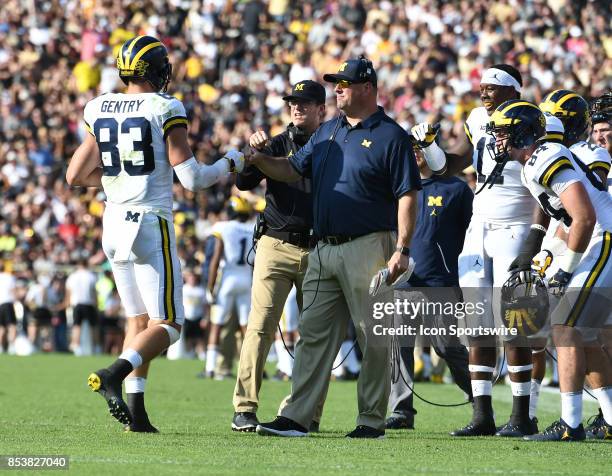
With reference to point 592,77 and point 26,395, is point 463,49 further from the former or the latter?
point 26,395

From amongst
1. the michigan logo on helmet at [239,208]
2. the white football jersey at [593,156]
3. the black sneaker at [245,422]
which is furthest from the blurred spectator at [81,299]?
the white football jersey at [593,156]

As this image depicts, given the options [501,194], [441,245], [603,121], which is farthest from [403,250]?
[441,245]

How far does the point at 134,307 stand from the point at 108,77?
20.2 metres

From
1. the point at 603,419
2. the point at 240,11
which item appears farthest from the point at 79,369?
the point at 240,11

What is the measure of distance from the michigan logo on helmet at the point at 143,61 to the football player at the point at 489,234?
1793 millimetres

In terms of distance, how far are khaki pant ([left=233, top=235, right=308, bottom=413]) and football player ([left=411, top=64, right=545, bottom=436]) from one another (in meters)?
1.17

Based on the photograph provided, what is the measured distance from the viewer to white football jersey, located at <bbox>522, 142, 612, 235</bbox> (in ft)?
24.6

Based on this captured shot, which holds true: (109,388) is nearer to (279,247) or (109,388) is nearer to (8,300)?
(279,247)

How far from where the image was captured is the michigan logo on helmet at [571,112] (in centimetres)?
851

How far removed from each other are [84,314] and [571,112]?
14531 millimetres

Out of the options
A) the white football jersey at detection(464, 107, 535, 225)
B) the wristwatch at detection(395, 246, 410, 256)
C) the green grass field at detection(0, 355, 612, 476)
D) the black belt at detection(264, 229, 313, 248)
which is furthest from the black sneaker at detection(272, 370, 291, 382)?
the wristwatch at detection(395, 246, 410, 256)

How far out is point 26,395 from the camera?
39.9 ft

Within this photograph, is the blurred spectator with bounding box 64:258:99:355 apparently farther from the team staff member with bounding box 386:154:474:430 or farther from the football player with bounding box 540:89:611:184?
the football player with bounding box 540:89:611:184

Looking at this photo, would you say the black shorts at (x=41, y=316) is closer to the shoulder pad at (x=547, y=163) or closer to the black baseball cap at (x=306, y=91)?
the black baseball cap at (x=306, y=91)
